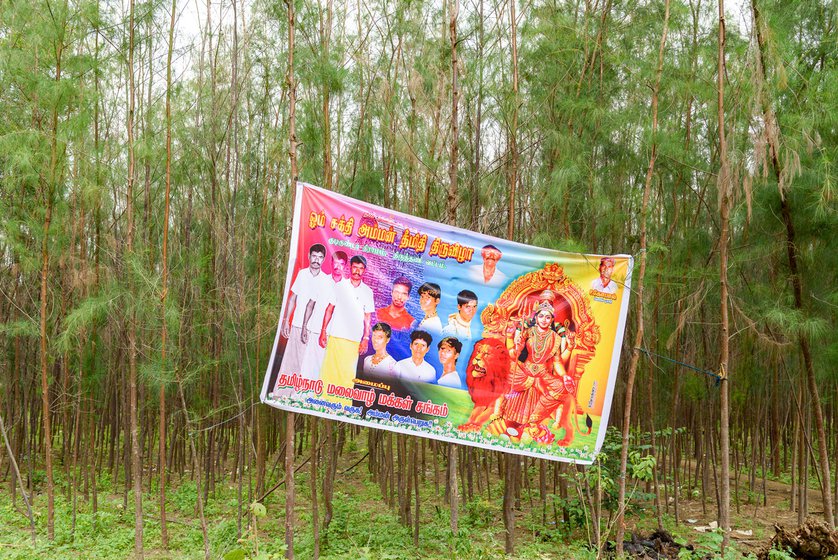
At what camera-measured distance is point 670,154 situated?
22.3ft

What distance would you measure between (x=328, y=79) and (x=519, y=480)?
19.8ft

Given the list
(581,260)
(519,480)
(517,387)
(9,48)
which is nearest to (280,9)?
(9,48)

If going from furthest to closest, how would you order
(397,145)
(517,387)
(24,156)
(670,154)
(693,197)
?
(693,197) → (397,145) → (670,154) → (24,156) → (517,387)

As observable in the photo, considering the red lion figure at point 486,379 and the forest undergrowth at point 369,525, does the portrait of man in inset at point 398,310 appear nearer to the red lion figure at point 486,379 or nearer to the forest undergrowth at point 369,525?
the red lion figure at point 486,379

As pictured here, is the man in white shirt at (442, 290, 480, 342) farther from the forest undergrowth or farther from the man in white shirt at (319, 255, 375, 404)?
the forest undergrowth

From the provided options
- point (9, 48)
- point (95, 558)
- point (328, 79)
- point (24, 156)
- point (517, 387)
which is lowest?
point (95, 558)

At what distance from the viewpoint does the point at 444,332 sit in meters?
5.36

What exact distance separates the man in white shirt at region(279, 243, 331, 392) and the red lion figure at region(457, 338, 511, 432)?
1404 mm

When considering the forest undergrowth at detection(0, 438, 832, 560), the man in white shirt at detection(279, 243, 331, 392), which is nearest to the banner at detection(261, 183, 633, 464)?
the man in white shirt at detection(279, 243, 331, 392)

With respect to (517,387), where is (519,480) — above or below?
below

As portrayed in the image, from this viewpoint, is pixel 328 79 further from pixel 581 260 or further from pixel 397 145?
pixel 581 260

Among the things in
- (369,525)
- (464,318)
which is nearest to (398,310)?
(464,318)

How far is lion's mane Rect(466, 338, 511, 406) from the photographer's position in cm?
543

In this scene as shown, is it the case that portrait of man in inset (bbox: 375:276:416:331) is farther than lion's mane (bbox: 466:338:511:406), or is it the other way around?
lion's mane (bbox: 466:338:511:406)
